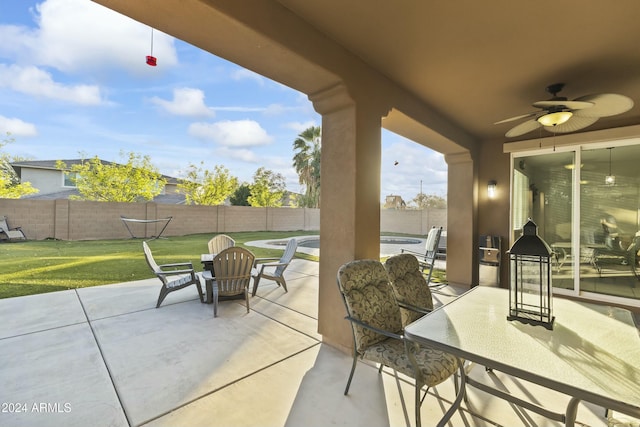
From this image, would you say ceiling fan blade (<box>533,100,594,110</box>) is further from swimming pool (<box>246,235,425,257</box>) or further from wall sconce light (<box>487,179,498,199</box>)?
swimming pool (<box>246,235,425,257</box>)

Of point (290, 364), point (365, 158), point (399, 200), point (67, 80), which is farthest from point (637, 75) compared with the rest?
point (399, 200)

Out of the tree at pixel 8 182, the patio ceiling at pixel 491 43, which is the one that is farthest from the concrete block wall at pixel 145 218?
the patio ceiling at pixel 491 43

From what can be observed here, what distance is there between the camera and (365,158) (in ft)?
8.57

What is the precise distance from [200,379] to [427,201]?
24755 mm

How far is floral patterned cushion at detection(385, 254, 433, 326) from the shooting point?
2.31 m

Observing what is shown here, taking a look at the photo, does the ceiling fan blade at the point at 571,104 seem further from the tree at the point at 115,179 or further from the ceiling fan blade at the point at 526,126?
the tree at the point at 115,179

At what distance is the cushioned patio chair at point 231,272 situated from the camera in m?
3.45

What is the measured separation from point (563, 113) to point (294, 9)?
2.41 meters

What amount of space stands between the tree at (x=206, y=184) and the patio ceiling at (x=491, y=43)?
15.1 m

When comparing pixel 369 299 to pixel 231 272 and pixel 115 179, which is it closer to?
pixel 231 272

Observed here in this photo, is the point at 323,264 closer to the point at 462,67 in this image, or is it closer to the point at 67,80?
the point at 462,67

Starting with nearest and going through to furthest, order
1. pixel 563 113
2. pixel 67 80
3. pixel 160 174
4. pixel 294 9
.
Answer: pixel 294 9 < pixel 563 113 < pixel 67 80 < pixel 160 174

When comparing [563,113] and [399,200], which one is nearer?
[563,113]

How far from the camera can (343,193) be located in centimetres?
259
